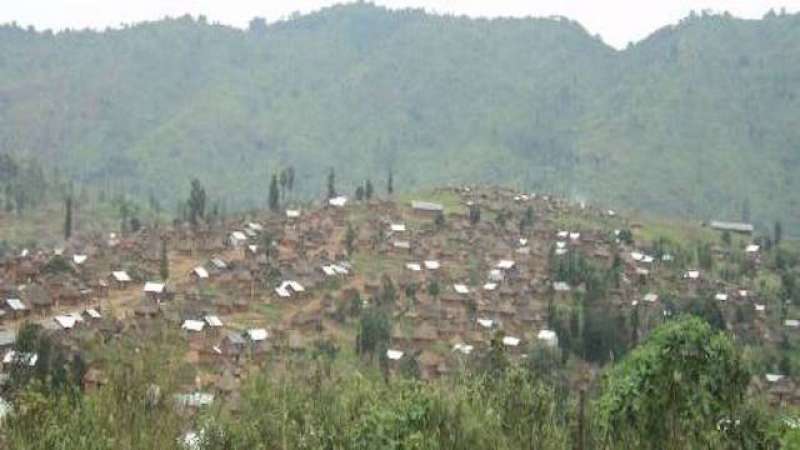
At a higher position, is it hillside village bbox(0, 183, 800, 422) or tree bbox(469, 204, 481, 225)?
tree bbox(469, 204, 481, 225)

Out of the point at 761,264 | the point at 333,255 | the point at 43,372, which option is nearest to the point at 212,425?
the point at 43,372

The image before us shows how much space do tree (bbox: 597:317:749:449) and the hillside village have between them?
2691cm

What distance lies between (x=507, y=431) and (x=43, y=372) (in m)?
32.5

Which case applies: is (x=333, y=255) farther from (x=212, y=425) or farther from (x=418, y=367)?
(x=212, y=425)

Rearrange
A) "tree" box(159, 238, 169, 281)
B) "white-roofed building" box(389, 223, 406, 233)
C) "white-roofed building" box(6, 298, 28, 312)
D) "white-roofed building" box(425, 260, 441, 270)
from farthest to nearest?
"white-roofed building" box(389, 223, 406, 233) < "white-roofed building" box(425, 260, 441, 270) < "tree" box(159, 238, 169, 281) < "white-roofed building" box(6, 298, 28, 312)

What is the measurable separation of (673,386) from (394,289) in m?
60.5

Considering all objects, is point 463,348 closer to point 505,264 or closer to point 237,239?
point 505,264

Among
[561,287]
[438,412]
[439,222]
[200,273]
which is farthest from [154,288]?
[438,412]

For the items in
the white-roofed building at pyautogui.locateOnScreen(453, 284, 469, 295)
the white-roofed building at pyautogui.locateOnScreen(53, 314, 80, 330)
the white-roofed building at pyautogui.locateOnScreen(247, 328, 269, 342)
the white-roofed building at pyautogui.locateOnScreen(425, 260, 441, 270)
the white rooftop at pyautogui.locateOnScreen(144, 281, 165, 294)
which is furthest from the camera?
the white-roofed building at pyautogui.locateOnScreen(425, 260, 441, 270)

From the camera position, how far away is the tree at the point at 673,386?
26.9m

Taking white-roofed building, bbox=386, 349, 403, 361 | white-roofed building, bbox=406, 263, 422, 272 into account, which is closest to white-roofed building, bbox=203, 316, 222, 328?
white-roofed building, bbox=386, 349, 403, 361

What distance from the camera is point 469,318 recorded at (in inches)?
3243

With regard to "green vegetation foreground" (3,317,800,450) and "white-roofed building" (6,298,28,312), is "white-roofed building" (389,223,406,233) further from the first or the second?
"green vegetation foreground" (3,317,800,450)

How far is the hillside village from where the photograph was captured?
6919cm
